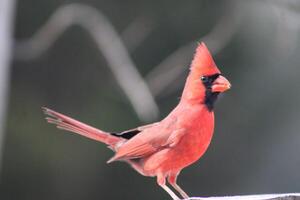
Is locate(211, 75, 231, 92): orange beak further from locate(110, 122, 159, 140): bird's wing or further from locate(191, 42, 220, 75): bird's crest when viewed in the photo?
locate(110, 122, 159, 140): bird's wing

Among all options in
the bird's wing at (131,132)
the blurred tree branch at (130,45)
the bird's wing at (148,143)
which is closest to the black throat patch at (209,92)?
the bird's wing at (148,143)

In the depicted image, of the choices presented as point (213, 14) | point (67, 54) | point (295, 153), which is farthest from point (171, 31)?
point (295, 153)

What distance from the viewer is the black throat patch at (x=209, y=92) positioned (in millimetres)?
2811

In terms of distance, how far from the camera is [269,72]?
7.56 meters

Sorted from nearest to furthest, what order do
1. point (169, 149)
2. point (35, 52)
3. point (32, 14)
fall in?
point (169, 149) → point (35, 52) → point (32, 14)

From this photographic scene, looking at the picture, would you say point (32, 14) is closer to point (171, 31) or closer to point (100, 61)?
point (100, 61)

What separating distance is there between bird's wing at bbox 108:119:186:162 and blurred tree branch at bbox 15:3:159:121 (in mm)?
2625

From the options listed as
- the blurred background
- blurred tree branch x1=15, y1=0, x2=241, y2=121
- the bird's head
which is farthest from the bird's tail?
the blurred background

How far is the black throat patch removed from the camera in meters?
2.81

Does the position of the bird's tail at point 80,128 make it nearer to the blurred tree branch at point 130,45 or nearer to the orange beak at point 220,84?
the orange beak at point 220,84

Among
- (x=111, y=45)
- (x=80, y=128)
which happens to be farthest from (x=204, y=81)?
(x=111, y=45)

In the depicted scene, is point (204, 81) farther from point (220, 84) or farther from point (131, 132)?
point (131, 132)


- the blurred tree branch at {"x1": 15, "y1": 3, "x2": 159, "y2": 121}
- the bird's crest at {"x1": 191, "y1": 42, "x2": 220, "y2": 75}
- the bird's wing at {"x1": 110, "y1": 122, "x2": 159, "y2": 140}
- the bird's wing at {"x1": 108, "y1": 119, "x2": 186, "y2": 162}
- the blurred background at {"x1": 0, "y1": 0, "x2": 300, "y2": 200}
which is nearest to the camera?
the bird's crest at {"x1": 191, "y1": 42, "x2": 220, "y2": 75}

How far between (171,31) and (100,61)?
715 millimetres
